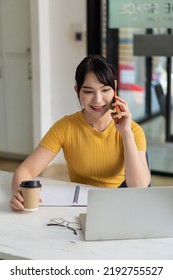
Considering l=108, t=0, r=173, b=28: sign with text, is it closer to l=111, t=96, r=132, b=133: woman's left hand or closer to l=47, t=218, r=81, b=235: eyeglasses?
l=111, t=96, r=132, b=133: woman's left hand

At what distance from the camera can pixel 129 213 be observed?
4.29 ft

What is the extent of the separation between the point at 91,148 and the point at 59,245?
0.63 m

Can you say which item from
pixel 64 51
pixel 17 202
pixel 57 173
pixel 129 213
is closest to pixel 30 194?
pixel 17 202

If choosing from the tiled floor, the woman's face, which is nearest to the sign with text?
the tiled floor

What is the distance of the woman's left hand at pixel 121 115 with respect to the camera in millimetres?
1754

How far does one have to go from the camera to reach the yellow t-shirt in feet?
6.14

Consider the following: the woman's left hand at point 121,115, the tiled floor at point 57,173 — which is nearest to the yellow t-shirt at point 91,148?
the woman's left hand at point 121,115

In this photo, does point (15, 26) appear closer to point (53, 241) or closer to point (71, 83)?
point (71, 83)

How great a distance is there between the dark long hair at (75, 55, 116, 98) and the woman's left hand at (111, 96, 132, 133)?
0.07m

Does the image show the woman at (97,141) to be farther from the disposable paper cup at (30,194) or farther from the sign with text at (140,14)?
the sign with text at (140,14)

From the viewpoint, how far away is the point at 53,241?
1344 mm

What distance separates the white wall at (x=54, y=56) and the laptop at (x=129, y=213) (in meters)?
3.16

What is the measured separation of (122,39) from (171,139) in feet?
4.04
